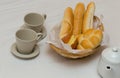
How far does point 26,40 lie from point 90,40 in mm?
238

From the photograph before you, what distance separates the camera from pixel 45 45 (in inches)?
40.1

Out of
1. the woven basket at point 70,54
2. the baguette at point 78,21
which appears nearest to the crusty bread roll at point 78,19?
the baguette at point 78,21

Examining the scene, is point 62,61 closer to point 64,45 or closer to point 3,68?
point 64,45

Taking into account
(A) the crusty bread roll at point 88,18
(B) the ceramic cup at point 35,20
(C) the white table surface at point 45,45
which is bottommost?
(C) the white table surface at point 45,45

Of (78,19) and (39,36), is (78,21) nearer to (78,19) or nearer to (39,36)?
(78,19)

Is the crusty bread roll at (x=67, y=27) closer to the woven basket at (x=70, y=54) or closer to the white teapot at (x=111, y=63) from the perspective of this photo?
the woven basket at (x=70, y=54)

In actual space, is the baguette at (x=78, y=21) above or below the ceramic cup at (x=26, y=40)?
above

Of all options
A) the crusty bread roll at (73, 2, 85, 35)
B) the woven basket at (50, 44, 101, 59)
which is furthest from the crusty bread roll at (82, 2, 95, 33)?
the woven basket at (50, 44, 101, 59)

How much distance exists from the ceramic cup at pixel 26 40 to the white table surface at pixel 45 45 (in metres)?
0.04

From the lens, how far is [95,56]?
0.99 m

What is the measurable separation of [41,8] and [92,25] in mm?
325

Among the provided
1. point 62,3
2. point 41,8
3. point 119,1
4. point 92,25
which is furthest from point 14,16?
point 119,1

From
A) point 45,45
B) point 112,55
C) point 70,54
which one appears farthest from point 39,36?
point 112,55

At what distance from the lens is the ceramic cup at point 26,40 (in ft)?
3.00
